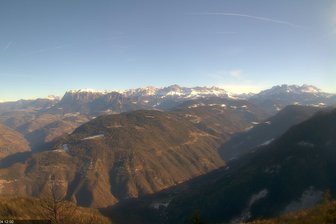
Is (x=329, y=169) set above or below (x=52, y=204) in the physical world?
below

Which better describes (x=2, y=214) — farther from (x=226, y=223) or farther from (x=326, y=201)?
(x=326, y=201)

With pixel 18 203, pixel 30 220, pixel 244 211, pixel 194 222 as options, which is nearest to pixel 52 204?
pixel 194 222

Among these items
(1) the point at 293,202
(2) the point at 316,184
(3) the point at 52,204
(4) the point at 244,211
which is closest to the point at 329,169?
(2) the point at 316,184

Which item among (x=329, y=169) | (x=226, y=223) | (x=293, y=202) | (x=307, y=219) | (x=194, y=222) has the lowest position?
(x=226, y=223)

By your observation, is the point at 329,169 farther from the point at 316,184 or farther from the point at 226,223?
the point at 226,223

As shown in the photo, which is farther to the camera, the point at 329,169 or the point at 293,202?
the point at 329,169

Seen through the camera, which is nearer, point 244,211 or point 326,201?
point 326,201

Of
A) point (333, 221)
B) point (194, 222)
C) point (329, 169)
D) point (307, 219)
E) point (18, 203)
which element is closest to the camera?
point (333, 221)

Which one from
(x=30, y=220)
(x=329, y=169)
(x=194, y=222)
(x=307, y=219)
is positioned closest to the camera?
(x=307, y=219)

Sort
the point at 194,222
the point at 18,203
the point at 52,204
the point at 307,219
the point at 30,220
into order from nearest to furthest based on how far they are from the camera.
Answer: the point at 307,219 → the point at 52,204 → the point at 194,222 → the point at 30,220 → the point at 18,203

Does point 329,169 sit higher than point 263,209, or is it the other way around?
point 329,169
